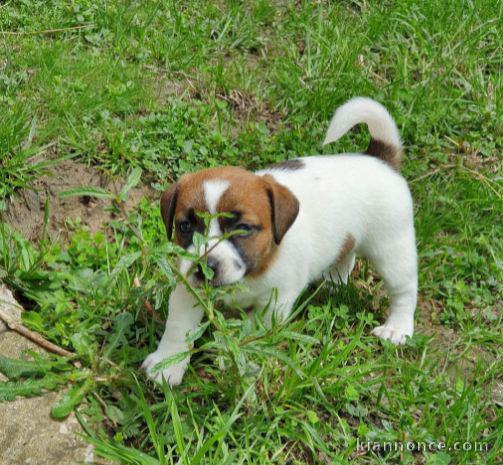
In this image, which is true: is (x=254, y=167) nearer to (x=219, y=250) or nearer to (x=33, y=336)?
(x=219, y=250)

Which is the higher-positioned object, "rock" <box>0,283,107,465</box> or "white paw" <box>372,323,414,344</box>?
"rock" <box>0,283,107,465</box>

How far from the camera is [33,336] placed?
4121 mm

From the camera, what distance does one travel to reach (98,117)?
18.5ft

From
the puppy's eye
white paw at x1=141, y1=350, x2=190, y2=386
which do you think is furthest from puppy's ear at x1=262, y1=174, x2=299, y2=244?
white paw at x1=141, y1=350, x2=190, y2=386

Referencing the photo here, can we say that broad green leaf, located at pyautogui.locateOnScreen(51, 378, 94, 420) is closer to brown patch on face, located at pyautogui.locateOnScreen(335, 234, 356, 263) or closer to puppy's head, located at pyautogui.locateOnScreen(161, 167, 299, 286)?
puppy's head, located at pyautogui.locateOnScreen(161, 167, 299, 286)

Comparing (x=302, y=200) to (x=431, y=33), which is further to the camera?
(x=431, y=33)

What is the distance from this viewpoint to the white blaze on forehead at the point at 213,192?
3834mm

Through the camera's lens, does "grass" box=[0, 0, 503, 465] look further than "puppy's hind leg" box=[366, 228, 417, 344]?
No

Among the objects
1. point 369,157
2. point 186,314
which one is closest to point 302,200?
point 369,157

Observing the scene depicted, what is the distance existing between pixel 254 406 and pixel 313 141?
2637 mm

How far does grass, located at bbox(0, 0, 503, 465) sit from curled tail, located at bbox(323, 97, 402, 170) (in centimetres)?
80

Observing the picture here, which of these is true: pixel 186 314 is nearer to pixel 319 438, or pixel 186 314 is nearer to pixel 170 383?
pixel 170 383

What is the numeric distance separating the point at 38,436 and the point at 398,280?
2.35 m

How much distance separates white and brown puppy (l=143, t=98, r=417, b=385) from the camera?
3900 mm
